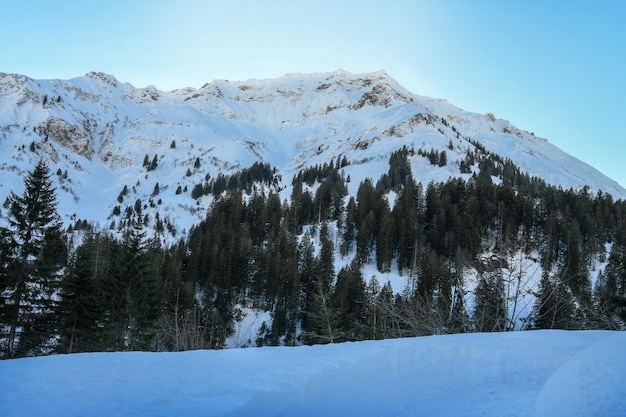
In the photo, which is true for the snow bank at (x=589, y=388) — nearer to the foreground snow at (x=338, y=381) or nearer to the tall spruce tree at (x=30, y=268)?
the foreground snow at (x=338, y=381)

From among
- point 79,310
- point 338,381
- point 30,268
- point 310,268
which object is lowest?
point 79,310

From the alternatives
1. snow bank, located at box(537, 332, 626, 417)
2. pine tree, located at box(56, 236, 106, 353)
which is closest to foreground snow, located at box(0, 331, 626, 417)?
snow bank, located at box(537, 332, 626, 417)

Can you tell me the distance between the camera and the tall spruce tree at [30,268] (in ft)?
67.1

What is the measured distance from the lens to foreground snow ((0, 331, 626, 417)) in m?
5.27

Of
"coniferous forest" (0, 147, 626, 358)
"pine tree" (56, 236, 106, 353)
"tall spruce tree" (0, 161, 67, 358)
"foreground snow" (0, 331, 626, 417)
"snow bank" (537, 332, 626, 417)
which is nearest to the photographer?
"snow bank" (537, 332, 626, 417)

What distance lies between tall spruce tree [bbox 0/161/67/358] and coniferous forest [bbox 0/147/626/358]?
8 centimetres

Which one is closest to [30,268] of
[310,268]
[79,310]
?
[79,310]

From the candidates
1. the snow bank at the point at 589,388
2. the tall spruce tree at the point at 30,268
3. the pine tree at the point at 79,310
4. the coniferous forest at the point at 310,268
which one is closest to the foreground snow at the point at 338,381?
the snow bank at the point at 589,388

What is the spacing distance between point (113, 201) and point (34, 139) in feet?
194

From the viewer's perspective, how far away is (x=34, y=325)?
848 inches

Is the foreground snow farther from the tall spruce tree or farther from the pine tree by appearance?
the pine tree

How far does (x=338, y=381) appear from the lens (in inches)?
265

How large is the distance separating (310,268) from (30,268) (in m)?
41.4

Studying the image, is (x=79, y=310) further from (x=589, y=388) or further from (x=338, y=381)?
(x=589, y=388)
